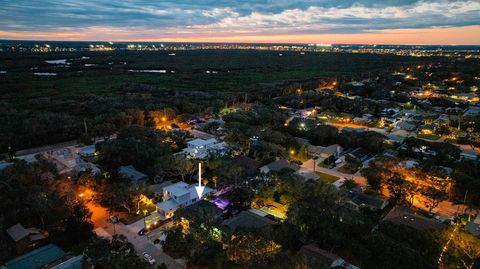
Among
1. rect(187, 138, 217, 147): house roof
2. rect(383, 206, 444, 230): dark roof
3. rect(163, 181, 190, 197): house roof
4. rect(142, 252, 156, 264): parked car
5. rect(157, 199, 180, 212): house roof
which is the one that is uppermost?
rect(187, 138, 217, 147): house roof

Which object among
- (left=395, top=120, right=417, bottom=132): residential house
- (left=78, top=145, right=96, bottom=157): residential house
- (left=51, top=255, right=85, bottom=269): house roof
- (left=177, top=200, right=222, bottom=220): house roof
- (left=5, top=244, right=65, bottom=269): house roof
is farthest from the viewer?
(left=395, top=120, right=417, bottom=132): residential house

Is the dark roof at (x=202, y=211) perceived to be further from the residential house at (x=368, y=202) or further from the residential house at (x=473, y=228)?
the residential house at (x=473, y=228)

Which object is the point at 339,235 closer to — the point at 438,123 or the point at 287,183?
the point at 287,183

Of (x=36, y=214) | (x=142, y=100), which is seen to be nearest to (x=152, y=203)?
(x=36, y=214)

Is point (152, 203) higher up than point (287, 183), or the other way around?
point (287, 183)

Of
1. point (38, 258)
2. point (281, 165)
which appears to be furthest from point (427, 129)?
point (38, 258)

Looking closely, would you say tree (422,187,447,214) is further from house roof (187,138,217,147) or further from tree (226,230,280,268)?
house roof (187,138,217,147)

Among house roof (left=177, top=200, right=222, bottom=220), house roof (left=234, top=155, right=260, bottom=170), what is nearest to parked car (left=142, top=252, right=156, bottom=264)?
house roof (left=177, top=200, right=222, bottom=220)
